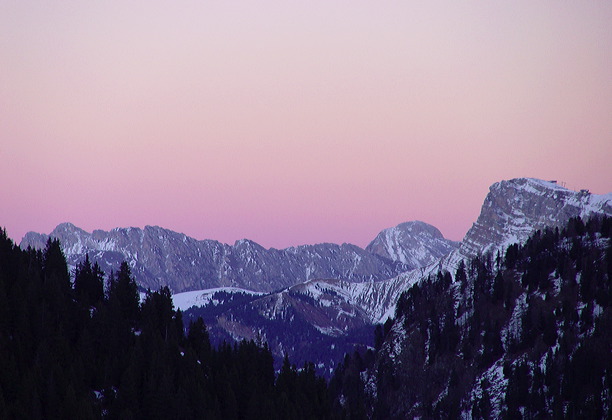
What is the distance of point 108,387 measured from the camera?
4828 inches

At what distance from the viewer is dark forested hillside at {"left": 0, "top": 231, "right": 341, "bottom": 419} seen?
367 feet

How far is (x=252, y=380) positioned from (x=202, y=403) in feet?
66.3

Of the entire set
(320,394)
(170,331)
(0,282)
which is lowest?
(320,394)

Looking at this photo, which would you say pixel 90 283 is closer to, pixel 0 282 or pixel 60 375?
pixel 0 282

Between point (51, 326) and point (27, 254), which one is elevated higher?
point (27, 254)

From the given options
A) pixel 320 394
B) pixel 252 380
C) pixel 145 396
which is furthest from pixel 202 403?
pixel 320 394

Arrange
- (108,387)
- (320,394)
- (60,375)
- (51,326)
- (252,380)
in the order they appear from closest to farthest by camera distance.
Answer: (60,375) < (108,387) < (51,326) < (252,380) < (320,394)

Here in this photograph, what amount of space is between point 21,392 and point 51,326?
78.3ft

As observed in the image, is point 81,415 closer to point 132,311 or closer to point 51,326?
point 51,326

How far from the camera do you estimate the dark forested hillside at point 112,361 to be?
112000 millimetres

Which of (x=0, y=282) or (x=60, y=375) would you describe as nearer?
(x=60, y=375)

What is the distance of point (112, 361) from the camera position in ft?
419

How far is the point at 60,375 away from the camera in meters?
113

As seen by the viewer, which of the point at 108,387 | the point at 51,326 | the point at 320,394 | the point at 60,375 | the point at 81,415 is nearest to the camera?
the point at 81,415
